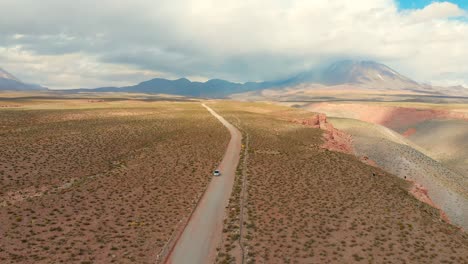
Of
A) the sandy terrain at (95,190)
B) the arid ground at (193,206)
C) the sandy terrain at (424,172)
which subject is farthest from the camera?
the sandy terrain at (424,172)

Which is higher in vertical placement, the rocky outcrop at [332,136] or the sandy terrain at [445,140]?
the rocky outcrop at [332,136]

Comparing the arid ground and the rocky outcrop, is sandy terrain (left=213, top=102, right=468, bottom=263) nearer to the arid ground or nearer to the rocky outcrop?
the arid ground

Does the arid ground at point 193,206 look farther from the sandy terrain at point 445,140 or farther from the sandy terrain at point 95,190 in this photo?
the sandy terrain at point 445,140

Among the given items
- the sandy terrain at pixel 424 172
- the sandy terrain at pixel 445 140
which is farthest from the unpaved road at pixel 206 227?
the sandy terrain at pixel 445 140

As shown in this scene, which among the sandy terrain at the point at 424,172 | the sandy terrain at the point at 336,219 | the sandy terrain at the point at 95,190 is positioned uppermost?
the sandy terrain at the point at 95,190

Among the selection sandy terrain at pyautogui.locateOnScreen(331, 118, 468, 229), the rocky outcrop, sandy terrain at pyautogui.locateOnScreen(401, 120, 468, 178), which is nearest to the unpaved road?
the rocky outcrop

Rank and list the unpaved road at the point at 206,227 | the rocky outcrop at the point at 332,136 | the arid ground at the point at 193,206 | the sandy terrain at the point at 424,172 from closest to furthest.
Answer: the unpaved road at the point at 206,227 → the arid ground at the point at 193,206 → the sandy terrain at the point at 424,172 → the rocky outcrop at the point at 332,136

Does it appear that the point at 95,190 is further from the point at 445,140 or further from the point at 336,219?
the point at 445,140

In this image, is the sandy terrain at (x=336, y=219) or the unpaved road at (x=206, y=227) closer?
the unpaved road at (x=206, y=227)
